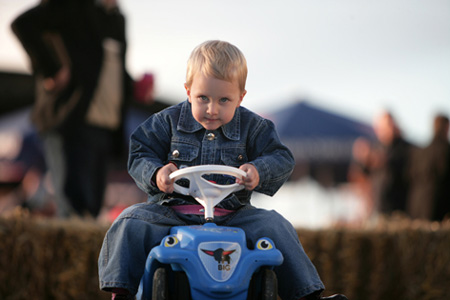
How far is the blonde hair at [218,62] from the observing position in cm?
288

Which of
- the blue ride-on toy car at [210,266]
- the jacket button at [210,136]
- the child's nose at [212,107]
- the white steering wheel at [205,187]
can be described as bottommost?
the blue ride-on toy car at [210,266]

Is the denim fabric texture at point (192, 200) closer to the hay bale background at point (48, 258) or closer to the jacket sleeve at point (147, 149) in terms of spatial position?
the jacket sleeve at point (147, 149)

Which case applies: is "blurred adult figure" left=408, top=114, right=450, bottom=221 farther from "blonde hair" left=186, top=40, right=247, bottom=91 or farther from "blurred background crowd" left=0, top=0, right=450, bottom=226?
"blonde hair" left=186, top=40, right=247, bottom=91

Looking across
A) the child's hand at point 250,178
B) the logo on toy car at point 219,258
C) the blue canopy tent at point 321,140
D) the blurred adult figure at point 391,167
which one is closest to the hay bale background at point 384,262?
the blurred adult figure at point 391,167

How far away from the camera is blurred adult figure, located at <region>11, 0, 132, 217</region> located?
547 cm

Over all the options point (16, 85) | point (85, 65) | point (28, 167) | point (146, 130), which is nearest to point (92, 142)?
point (85, 65)

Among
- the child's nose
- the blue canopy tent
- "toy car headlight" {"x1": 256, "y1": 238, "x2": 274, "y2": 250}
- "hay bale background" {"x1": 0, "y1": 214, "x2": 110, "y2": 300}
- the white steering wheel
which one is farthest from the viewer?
the blue canopy tent

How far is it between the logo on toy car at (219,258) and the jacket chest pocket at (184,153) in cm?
59

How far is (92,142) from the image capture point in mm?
5594

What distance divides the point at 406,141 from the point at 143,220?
6034mm

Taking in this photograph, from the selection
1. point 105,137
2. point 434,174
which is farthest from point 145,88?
point 434,174

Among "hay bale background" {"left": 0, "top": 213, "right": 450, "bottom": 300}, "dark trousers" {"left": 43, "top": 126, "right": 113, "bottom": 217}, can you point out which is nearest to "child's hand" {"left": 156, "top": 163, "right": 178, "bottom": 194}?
"dark trousers" {"left": 43, "top": 126, "right": 113, "bottom": 217}

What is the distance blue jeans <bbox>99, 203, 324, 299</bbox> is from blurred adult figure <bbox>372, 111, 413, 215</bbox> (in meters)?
5.48

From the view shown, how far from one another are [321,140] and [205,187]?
29.7 ft
